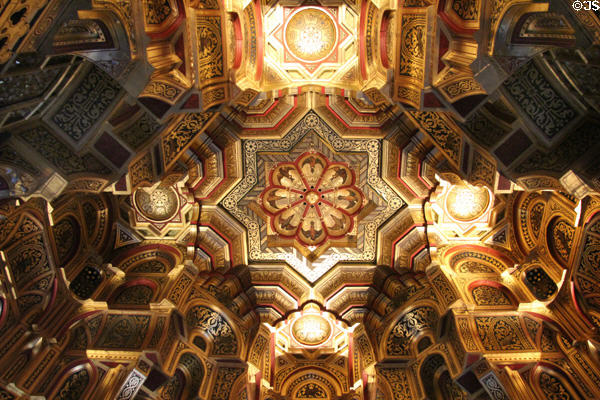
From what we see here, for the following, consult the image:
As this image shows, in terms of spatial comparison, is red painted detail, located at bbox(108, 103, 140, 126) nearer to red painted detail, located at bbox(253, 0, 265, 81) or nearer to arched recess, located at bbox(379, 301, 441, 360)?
red painted detail, located at bbox(253, 0, 265, 81)

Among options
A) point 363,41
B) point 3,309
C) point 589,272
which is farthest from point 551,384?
point 3,309

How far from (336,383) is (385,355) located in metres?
3.07

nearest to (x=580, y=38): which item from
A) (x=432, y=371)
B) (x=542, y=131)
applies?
(x=542, y=131)

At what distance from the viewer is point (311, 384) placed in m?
10.8

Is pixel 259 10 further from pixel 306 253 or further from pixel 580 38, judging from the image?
pixel 306 253

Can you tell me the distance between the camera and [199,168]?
8258 mm

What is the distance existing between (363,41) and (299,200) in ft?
13.4

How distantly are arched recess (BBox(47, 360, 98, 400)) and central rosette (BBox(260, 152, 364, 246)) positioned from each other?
15.4ft

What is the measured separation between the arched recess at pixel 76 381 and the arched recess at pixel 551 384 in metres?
7.13

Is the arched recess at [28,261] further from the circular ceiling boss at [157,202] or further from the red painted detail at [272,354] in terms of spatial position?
the red painted detail at [272,354]

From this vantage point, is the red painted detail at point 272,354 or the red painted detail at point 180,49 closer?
the red painted detail at point 180,49

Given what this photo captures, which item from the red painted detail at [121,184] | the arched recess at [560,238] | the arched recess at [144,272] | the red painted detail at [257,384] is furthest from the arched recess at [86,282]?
the arched recess at [560,238]

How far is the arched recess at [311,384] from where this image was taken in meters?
10.6

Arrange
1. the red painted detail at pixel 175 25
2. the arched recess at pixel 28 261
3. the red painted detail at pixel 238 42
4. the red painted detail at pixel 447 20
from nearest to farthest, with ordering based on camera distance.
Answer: the red painted detail at pixel 447 20 < the red painted detail at pixel 175 25 < the arched recess at pixel 28 261 < the red painted detail at pixel 238 42
